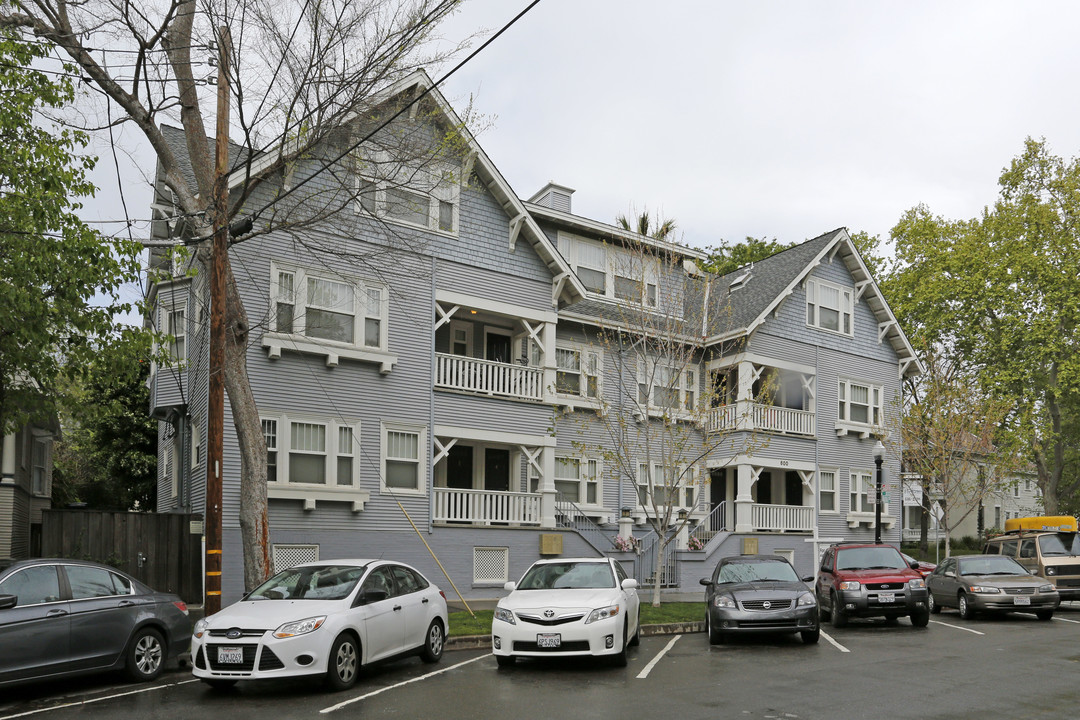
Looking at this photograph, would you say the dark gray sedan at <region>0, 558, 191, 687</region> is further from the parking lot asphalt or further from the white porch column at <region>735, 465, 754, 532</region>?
the white porch column at <region>735, 465, 754, 532</region>

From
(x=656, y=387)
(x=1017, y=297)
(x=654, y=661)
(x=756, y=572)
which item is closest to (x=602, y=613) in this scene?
(x=654, y=661)

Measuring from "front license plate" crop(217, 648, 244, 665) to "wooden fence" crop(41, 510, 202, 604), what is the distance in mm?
9647

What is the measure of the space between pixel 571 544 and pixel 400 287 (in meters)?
7.90

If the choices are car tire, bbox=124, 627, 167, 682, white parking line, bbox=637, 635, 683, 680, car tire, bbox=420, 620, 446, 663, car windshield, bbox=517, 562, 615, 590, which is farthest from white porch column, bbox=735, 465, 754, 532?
car tire, bbox=124, 627, 167, 682

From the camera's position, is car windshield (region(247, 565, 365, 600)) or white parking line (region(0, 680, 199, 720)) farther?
car windshield (region(247, 565, 365, 600))

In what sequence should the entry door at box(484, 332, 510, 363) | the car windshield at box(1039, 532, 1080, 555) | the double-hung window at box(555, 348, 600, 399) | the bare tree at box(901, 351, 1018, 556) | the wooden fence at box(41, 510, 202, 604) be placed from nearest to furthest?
1. the wooden fence at box(41, 510, 202, 604)
2. the car windshield at box(1039, 532, 1080, 555)
3. the double-hung window at box(555, 348, 600, 399)
4. the entry door at box(484, 332, 510, 363)
5. the bare tree at box(901, 351, 1018, 556)

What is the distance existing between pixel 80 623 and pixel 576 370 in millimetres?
17391

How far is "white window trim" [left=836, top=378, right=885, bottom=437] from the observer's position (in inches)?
1313

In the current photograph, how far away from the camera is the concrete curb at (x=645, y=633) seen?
15.9 meters

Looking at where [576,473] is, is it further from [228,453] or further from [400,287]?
[228,453]

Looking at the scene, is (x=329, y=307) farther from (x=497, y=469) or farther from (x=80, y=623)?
(x=80, y=623)

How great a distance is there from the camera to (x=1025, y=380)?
136 ft

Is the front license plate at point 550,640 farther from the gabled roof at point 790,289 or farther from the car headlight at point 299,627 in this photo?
the gabled roof at point 790,289

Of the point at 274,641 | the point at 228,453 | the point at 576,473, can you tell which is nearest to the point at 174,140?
the point at 228,453
